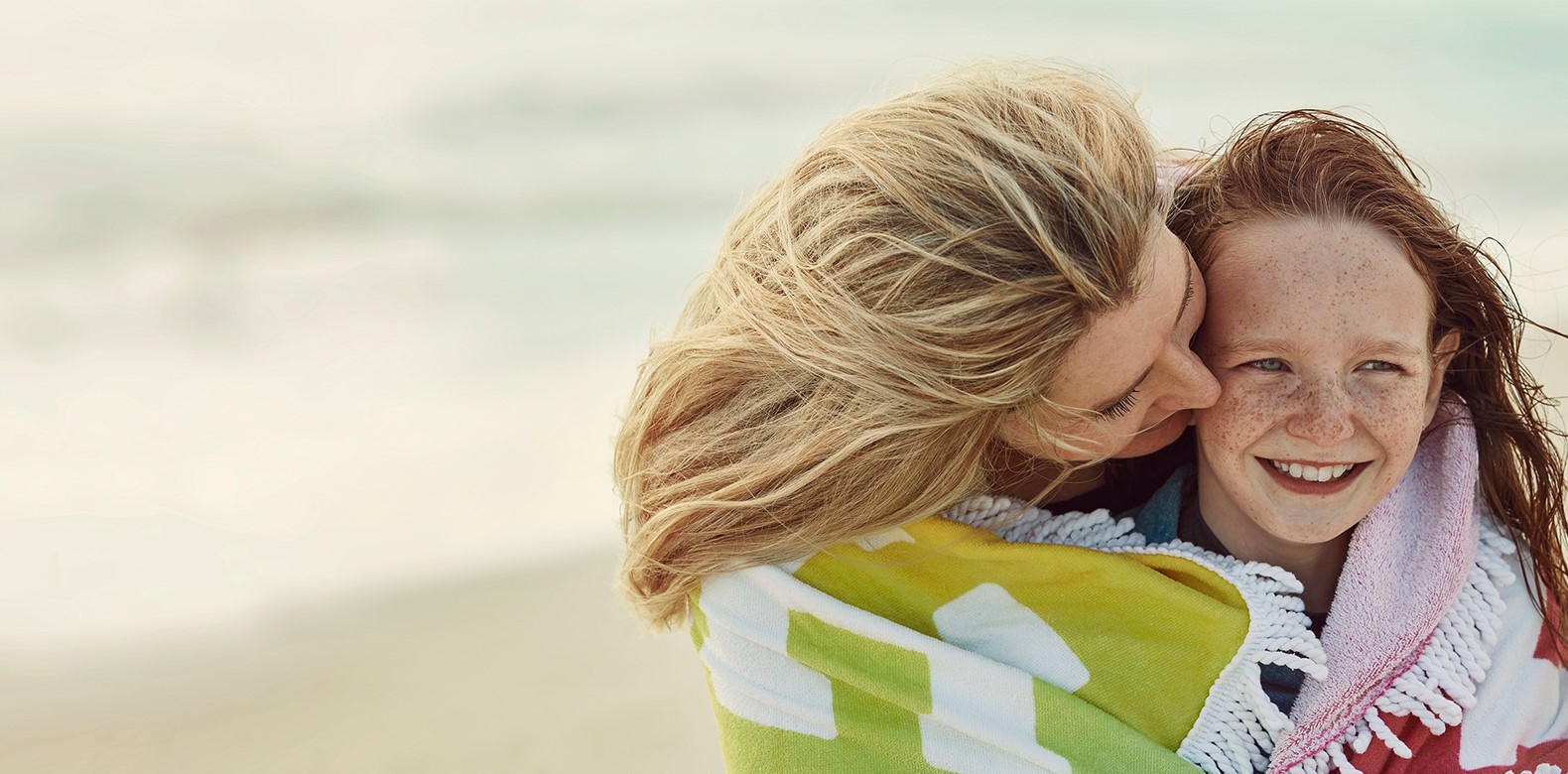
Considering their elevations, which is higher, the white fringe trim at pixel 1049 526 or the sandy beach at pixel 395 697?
the white fringe trim at pixel 1049 526

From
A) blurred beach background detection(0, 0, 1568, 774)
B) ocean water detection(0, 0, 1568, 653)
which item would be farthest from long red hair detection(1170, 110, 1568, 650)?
ocean water detection(0, 0, 1568, 653)

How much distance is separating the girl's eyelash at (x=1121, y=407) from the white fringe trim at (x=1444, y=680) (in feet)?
2.12

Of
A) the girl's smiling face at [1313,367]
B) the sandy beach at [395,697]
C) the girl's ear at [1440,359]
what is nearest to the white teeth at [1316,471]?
the girl's smiling face at [1313,367]

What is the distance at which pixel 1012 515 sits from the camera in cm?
221

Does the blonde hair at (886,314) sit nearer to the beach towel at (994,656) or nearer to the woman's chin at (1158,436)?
the beach towel at (994,656)

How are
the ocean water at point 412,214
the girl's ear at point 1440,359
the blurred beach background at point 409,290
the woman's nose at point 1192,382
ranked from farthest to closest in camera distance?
the ocean water at point 412,214, the blurred beach background at point 409,290, the girl's ear at point 1440,359, the woman's nose at point 1192,382

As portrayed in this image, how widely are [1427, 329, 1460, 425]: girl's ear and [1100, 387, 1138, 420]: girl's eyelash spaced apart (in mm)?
608

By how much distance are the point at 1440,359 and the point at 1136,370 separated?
692 millimetres

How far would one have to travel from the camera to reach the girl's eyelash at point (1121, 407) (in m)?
2.02

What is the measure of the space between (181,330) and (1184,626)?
5086mm

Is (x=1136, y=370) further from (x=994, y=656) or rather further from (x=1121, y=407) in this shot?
(x=994, y=656)

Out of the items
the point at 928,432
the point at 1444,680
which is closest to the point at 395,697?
the point at 928,432

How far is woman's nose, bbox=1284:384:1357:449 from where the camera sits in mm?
1993

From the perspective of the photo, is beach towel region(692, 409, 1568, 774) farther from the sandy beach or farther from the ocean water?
the ocean water
